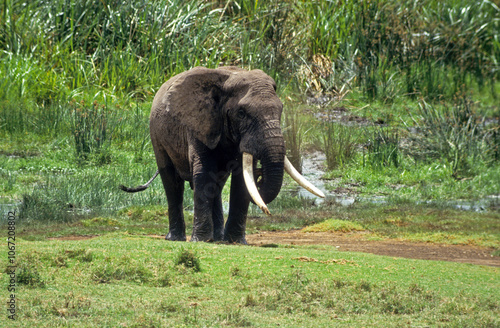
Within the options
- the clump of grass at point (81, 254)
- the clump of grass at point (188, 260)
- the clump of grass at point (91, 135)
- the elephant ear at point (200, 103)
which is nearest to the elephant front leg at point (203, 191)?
the elephant ear at point (200, 103)

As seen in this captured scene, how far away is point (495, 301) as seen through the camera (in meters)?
6.83

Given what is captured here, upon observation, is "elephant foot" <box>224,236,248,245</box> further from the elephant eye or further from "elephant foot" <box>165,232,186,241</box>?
the elephant eye

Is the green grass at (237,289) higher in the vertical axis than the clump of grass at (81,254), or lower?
lower

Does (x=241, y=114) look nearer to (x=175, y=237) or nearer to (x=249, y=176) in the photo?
(x=249, y=176)

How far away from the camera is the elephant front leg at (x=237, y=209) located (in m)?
9.12

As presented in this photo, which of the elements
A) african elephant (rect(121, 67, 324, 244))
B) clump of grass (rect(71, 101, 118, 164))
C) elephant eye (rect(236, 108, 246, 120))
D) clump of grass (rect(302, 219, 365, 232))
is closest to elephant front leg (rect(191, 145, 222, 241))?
african elephant (rect(121, 67, 324, 244))

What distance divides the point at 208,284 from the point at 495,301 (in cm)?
252

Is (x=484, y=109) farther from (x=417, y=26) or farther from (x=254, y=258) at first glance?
(x=254, y=258)

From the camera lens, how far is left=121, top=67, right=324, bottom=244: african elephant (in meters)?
8.39

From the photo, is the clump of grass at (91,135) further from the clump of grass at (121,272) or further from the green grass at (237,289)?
the clump of grass at (121,272)

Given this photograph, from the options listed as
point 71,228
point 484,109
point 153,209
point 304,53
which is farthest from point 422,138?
point 71,228

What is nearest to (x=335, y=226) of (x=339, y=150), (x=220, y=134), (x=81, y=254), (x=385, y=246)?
(x=385, y=246)

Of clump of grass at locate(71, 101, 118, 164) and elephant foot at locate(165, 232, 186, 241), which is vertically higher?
clump of grass at locate(71, 101, 118, 164)

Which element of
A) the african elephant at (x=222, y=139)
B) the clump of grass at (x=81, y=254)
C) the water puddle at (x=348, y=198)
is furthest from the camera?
the water puddle at (x=348, y=198)
